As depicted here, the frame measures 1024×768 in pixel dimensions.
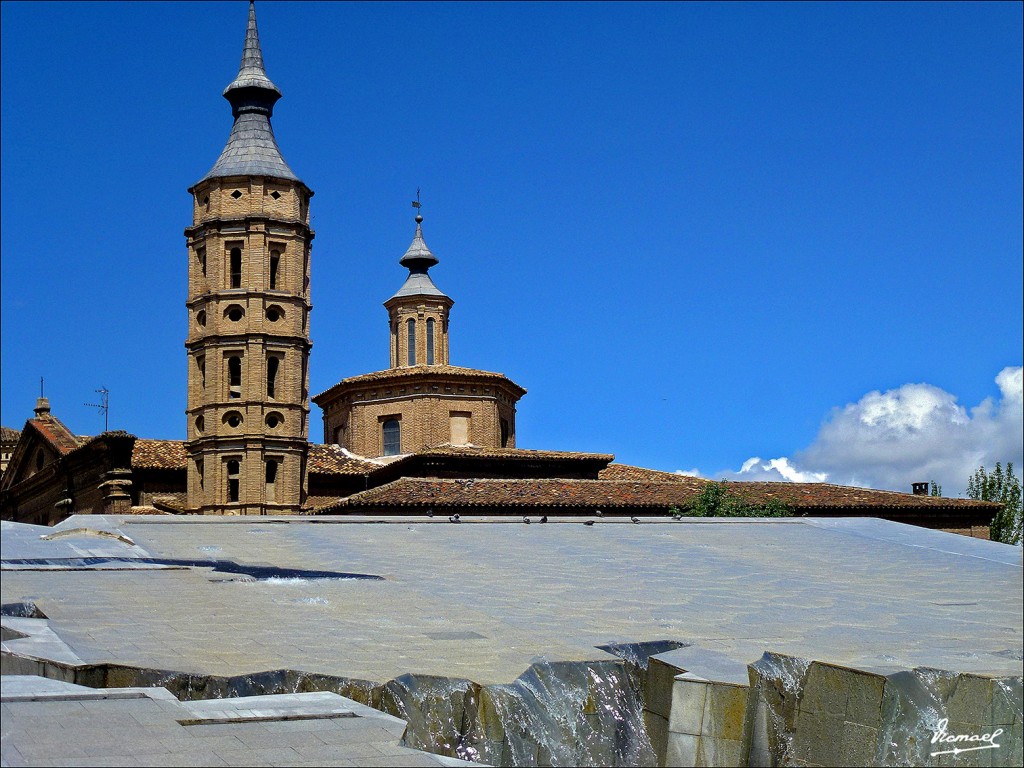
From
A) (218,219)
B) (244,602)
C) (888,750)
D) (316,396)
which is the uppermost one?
(218,219)

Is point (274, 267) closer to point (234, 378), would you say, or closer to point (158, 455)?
point (234, 378)

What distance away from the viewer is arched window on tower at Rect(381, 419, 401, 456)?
146ft

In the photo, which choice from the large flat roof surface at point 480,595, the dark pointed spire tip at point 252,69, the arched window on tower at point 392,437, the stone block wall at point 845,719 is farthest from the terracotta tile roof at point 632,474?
the stone block wall at point 845,719

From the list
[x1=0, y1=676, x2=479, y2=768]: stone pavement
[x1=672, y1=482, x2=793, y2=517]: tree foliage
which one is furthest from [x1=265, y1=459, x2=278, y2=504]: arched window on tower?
[x1=0, y1=676, x2=479, y2=768]: stone pavement

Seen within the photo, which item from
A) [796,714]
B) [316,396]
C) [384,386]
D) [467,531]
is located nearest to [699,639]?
[796,714]

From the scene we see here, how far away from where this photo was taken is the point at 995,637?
28.2 feet

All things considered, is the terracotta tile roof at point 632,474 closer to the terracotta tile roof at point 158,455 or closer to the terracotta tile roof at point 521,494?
the terracotta tile roof at point 521,494

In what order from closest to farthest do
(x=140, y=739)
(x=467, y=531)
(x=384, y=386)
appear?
1. (x=140, y=739)
2. (x=467, y=531)
3. (x=384, y=386)

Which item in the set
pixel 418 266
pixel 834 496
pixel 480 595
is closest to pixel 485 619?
pixel 480 595

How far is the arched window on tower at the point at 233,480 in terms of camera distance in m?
38.2

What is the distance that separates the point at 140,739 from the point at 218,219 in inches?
1403

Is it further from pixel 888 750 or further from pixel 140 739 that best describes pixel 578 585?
pixel 140 739

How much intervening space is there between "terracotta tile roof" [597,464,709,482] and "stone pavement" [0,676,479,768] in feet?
119

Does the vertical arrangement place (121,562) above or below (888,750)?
above
